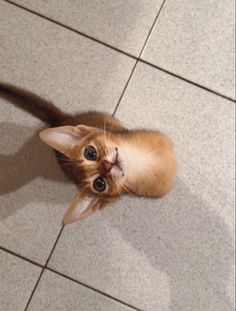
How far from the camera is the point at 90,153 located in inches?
37.7

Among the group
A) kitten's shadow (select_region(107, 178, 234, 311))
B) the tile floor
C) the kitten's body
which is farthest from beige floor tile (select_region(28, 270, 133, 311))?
the kitten's body

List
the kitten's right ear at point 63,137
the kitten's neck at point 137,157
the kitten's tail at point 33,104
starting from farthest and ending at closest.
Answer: the kitten's tail at point 33,104 < the kitten's neck at point 137,157 < the kitten's right ear at point 63,137

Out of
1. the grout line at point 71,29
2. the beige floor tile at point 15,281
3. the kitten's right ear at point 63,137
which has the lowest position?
the beige floor tile at point 15,281

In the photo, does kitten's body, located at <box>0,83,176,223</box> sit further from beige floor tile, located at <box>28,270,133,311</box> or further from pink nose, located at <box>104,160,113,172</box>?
beige floor tile, located at <box>28,270,133,311</box>

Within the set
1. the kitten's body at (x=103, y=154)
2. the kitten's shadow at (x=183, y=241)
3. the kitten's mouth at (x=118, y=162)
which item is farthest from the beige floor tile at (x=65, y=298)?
the kitten's mouth at (x=118, y=162)

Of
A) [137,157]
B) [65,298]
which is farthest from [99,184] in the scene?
[65,298]

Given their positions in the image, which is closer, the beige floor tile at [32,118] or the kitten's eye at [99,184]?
the kitten's eye at [99,184]

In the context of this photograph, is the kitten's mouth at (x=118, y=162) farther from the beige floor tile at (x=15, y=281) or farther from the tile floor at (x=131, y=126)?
the beige floor tile at (x=15, y=281)

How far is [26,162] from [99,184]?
0.36 meters

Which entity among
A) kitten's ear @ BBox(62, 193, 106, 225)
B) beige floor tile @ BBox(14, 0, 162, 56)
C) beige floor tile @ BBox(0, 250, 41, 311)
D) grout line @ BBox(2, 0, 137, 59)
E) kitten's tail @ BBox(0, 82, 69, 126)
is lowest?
beige floor tile @ BBox(0, 250, 41, 311)

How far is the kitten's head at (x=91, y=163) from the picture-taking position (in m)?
0.94

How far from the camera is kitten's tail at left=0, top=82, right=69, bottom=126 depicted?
1181 millimetres

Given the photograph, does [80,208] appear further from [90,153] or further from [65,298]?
[65,298]

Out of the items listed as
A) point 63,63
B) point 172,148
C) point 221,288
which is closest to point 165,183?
point 172,148
